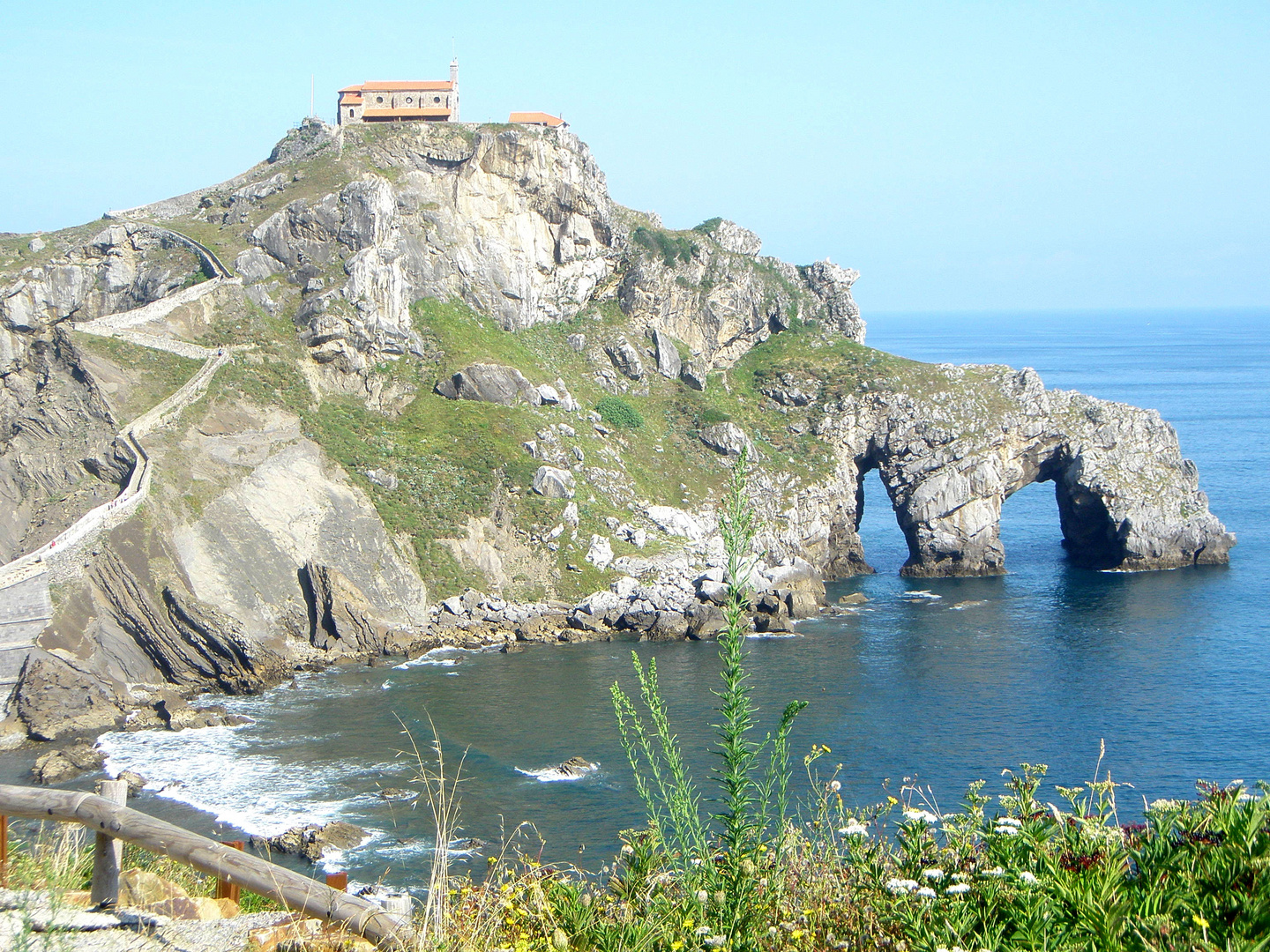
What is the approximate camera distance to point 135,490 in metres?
44.1

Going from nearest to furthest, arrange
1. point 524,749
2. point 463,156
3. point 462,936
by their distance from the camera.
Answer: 1. point 462,936
2. point 524,749
3. point 463,156

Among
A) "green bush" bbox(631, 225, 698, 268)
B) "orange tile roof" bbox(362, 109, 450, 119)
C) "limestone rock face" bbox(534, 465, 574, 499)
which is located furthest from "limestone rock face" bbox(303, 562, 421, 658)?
"orange tile roof" bbox(362, 109, 450, 119)

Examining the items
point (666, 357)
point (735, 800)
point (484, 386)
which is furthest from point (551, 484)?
point (735, 800)

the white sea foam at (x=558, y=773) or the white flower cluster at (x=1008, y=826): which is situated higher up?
the white flower cluster at (x=1008, y=826)

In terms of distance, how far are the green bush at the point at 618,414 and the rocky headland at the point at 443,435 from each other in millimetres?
261

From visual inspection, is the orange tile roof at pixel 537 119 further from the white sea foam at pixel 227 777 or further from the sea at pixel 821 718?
the white sea foam at pixel 227 777

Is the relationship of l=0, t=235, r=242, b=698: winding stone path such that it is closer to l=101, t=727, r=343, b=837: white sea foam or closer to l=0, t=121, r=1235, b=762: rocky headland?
l=0, t=121, r=1235, b=762: rocky headland

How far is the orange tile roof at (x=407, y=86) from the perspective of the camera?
71938 mm

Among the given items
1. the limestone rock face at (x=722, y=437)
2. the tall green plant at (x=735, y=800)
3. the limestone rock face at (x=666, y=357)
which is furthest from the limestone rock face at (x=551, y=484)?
the tall green plant at (x=735, y=800)

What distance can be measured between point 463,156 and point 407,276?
1021 cm

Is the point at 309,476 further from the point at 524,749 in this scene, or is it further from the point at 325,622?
the point at 524,749

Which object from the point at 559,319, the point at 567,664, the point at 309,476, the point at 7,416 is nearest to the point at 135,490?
the point at 309,476

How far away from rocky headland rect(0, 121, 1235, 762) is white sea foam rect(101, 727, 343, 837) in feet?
4.63

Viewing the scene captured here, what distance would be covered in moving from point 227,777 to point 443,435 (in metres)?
27.3
